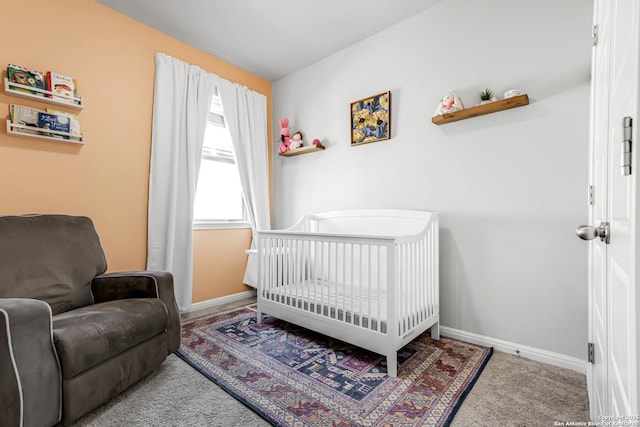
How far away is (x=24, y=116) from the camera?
1938 millimetres

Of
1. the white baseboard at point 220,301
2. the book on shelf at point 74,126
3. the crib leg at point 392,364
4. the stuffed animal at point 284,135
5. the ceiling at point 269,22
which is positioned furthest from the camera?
the stuffed animal at point 284,135

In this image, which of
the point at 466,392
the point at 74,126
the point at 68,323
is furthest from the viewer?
the point at 74,126

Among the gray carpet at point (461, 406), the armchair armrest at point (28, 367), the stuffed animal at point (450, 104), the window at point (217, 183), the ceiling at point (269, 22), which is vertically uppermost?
the ceiling at point (269, 22)

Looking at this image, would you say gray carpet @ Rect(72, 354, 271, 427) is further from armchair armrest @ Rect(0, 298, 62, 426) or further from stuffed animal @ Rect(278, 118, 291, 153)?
stuffed animal @ Rect(278, 118, 291, 153)

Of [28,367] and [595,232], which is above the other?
[595,232]

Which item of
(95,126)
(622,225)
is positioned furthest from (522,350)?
(95,126)

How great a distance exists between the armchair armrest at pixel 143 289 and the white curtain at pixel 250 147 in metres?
1.34

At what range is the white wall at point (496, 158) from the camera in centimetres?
179

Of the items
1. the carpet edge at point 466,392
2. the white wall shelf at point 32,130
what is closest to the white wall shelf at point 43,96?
the white wall shelf at point 32,130

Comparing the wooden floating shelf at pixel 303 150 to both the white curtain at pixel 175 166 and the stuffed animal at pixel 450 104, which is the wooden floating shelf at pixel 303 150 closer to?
the white curtain at pixel 175 166

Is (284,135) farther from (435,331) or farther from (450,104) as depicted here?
(435,331)

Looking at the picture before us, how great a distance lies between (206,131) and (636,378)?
332cm

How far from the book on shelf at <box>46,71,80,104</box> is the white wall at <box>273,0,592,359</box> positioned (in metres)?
2.05

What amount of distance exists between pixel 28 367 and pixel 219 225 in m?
2.07
